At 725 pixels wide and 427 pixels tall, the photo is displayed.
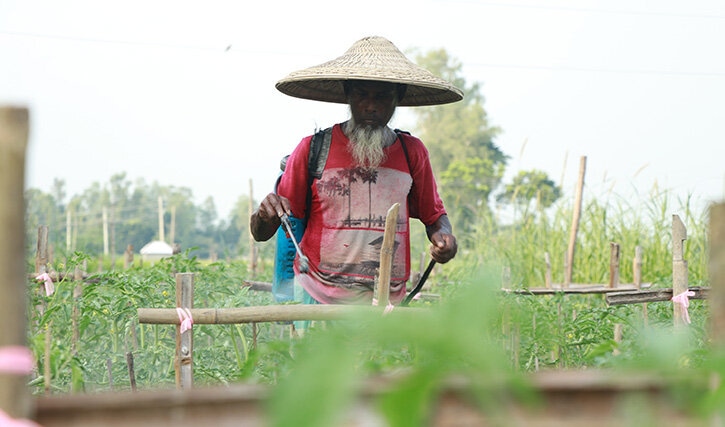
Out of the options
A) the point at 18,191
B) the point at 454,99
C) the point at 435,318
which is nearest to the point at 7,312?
the point at 18,191

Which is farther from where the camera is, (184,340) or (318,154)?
(318,154)

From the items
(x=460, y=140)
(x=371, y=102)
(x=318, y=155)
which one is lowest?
(x=318, y=155)

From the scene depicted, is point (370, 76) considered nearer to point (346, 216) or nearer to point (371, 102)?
point (371, 102)

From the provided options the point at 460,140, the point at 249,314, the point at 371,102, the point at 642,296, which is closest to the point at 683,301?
the point at 642,296

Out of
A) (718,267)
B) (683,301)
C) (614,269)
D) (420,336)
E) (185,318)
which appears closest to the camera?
(420,336)

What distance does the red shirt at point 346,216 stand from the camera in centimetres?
381

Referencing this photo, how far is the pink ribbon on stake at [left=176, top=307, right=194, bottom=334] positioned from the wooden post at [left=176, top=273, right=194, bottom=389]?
19 mm

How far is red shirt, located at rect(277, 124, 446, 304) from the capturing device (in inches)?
150

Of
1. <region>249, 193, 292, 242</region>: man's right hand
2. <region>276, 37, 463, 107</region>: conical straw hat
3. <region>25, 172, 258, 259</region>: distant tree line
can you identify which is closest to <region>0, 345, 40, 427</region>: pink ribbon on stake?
<region>249, 193, 292, 242</region>: man's right hand

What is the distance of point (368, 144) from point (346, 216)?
308mm

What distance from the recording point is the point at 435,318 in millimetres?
617

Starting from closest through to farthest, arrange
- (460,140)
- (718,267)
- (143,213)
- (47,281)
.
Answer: (718,267), (47,281), (460,140), (143,213)

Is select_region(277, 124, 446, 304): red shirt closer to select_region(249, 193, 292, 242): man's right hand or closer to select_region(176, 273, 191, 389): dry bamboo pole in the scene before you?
select_region(249, 193, 292, 242): man's right hand

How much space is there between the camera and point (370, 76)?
12.2ft
